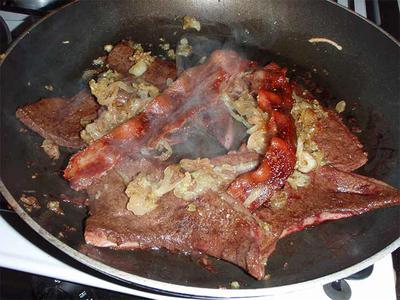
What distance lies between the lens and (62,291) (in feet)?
6.99

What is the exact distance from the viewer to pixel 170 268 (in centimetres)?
200

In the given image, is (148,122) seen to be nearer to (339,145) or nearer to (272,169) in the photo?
(272,169)

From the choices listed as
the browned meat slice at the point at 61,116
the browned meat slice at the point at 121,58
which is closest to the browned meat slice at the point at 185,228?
the browned meat slice at the point at 61,116

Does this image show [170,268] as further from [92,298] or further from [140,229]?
[92,298]

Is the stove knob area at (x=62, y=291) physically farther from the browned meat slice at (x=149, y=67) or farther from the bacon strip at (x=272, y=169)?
the browned meat slice at (x=149, y=67)

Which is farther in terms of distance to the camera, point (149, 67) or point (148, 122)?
→ point (149, 67)

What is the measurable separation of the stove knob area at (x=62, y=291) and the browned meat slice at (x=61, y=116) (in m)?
0.79

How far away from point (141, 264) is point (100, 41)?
1.73 m

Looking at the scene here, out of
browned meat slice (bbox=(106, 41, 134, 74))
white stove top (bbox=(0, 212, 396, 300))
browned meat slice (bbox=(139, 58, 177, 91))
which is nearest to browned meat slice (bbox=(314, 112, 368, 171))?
white stove top (bbox=(0, 212, 396, 300))

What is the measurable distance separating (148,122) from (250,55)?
1.07m

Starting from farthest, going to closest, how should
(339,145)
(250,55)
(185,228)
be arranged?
(250,55), (339,145), (185,228)

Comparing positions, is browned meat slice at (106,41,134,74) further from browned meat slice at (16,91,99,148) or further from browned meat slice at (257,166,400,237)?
browned meat slice at (257,166,400,237)

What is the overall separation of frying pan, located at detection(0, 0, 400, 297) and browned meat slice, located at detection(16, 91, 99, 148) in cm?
8

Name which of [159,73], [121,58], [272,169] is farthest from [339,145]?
[121,58]
